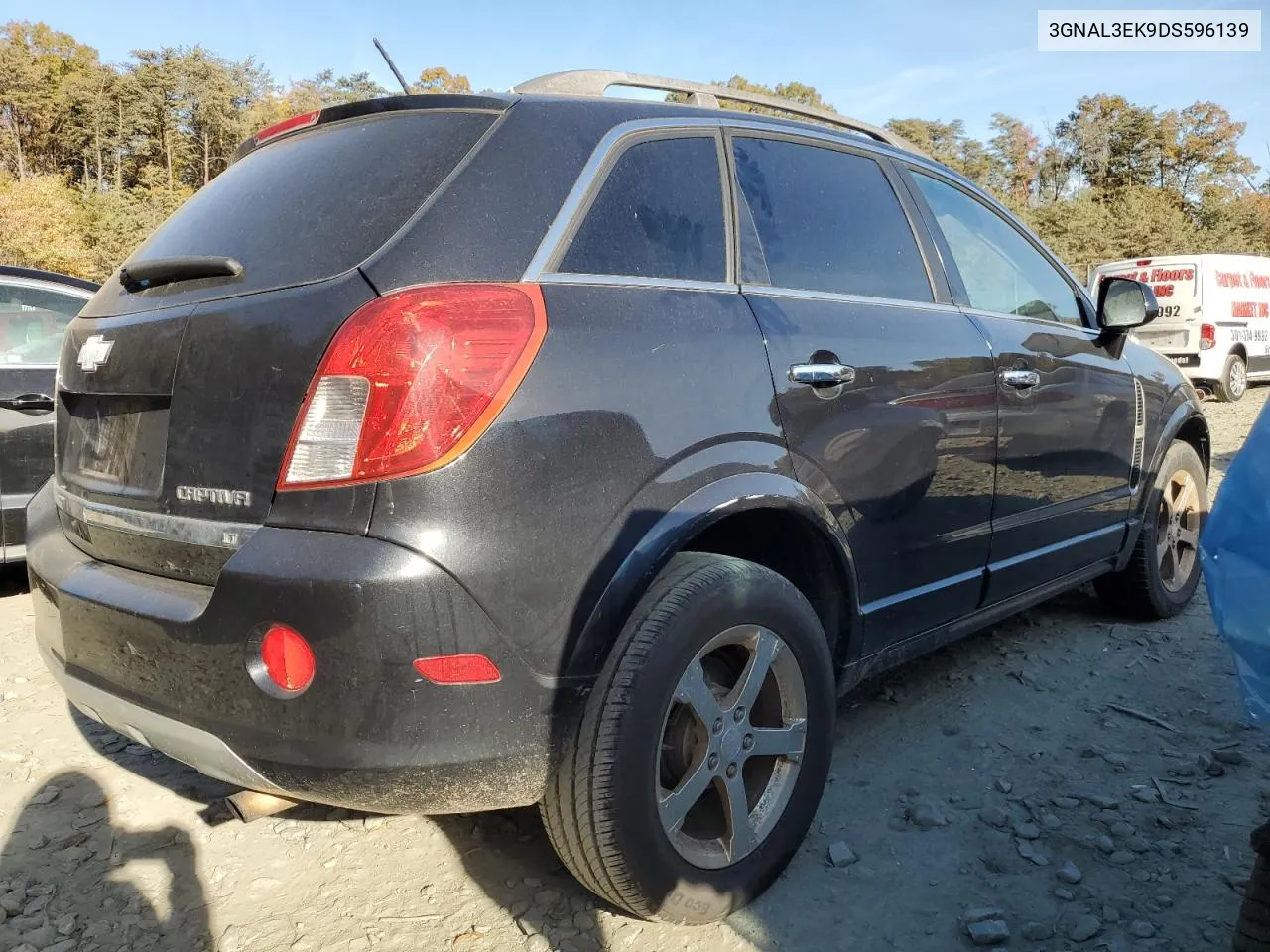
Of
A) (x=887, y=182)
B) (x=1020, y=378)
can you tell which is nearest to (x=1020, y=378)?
(x=1020, y=378)

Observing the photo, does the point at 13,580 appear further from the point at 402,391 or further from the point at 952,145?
the point at 952,145

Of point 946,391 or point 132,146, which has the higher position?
point 132,146

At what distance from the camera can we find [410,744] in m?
1.66

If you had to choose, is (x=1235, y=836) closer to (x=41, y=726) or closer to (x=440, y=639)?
(x=440, y=639)

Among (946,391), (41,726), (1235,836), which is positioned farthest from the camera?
(41,726)

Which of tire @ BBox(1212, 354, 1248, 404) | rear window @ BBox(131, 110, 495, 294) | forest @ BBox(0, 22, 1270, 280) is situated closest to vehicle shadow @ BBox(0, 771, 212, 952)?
rear window @ BBox(131, 110, 495, 294)

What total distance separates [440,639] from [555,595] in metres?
0.22

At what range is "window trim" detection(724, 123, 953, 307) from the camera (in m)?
2.37

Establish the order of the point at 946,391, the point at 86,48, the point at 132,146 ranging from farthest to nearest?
1. the point at 86,48
2. the point at 132,146
3. the point at 946,391

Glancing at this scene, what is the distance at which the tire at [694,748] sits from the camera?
181 cm

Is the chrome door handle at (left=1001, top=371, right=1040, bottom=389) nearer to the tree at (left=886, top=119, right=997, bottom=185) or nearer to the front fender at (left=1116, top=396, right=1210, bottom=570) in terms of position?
the front fender at (left=1116, top=396, right=1210, bottom=570)

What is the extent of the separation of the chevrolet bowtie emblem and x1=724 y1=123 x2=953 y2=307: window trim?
1.41 meters

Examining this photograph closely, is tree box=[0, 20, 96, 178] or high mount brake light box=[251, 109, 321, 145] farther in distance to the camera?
tree box=[0, 20, 96, 178]

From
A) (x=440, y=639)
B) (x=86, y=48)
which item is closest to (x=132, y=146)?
(x=86, y=48)
